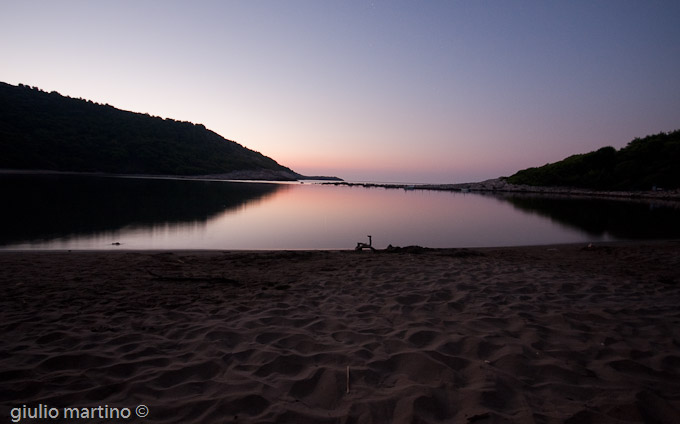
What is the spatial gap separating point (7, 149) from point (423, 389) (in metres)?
102

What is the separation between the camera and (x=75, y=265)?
25.2ft

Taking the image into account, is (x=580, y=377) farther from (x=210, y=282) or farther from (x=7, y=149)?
(x=7, y=149)

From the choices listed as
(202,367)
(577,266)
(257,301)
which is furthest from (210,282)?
(577,266)

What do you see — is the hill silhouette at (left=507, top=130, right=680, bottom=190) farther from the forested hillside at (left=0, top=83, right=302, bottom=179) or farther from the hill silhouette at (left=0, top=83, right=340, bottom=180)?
the forested hillside at (left=0, top=83, right=302, bottom=179)

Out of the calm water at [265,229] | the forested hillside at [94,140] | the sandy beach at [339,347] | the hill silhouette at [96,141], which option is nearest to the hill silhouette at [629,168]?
the calm water at [265,229]

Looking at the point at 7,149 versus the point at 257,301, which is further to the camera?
the point at 7,149

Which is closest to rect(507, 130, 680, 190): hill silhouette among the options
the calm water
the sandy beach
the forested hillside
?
the calm water

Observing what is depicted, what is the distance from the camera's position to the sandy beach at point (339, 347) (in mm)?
2699

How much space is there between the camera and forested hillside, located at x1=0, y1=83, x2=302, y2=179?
79.4 meters

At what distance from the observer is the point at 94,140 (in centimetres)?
9888

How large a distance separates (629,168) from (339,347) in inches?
2993

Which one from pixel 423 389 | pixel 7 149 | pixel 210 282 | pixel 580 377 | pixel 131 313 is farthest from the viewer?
pixel 7 149

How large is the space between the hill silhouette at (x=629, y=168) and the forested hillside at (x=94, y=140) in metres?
117

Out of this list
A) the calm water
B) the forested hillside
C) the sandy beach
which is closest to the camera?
the sandy beach
